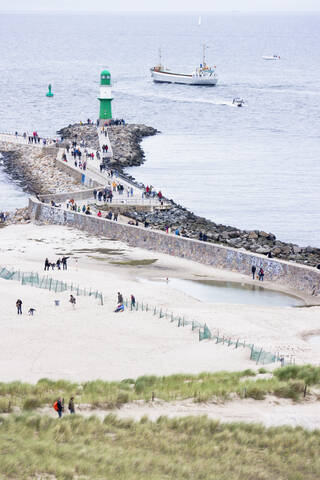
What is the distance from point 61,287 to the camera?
109ft

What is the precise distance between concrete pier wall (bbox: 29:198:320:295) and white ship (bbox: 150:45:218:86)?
9210 centimetres

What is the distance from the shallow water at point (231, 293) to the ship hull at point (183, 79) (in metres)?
104

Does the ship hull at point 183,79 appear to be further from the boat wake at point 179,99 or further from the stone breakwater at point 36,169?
the stone breakwater at point 36,169

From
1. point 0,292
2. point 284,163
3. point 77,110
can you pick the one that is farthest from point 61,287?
point 77,110

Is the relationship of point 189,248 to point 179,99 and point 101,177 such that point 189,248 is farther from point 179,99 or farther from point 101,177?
point 179,99

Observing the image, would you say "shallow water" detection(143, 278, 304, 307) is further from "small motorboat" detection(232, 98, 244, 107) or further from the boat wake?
the boat wake

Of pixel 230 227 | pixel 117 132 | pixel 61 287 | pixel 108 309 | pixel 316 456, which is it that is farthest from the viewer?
pixel 117 132

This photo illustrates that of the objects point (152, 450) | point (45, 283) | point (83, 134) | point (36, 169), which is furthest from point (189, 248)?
point (83, 134)

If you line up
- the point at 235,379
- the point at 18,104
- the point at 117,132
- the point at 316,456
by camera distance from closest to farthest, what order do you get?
1. the point at 316,456
2. the point at 235,379
3. the point at 117,132
4. the point at 18,104

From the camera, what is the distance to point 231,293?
3512cm

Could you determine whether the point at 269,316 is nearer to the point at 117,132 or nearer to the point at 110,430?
the point at 110,430

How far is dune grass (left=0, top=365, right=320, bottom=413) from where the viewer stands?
21.3 meters

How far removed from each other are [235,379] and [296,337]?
6118 millimetres

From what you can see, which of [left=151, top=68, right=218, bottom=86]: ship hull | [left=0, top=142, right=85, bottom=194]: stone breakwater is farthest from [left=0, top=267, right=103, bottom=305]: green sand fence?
[left=151, top=68, right=218, bottom=86]: ship hull
